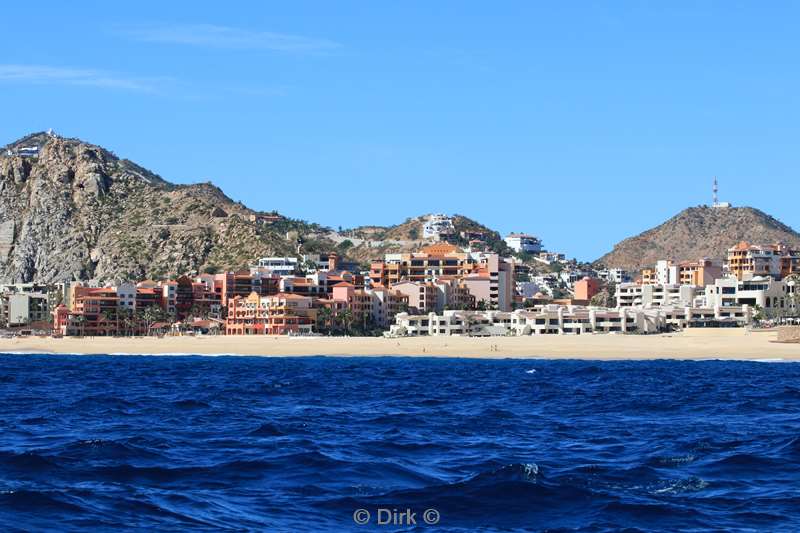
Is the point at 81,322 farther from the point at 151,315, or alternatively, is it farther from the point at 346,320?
the point at 346,320

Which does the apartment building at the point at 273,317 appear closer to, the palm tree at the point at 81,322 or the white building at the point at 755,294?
the palm tree at the point at 81,322

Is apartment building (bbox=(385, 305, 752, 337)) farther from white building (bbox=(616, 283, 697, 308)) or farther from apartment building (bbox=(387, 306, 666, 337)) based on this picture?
white building (bbox=(616, 283, 697, 308))

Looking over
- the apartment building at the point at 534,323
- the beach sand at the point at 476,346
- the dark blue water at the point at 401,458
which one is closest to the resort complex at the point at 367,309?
the apartment building at the point at 534,323

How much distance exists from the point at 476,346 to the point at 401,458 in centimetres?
10165

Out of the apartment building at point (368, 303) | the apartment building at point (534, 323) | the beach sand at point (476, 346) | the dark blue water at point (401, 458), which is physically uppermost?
the apartment building at point (368, 303)

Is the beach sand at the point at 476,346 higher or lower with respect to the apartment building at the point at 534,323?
lower

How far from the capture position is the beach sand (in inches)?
4744

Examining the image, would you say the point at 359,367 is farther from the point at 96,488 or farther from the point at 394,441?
the point at 96,488

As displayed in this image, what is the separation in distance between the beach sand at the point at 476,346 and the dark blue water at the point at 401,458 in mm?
53681

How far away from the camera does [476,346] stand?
13612 cm

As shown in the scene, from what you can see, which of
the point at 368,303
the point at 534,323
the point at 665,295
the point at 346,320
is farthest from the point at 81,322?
the point at 665,295

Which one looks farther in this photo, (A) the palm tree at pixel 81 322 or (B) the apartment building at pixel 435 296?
(B) the apartment building at pixel 435 296

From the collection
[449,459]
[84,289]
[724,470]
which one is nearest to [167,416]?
[449,459]

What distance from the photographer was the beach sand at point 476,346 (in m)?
120
